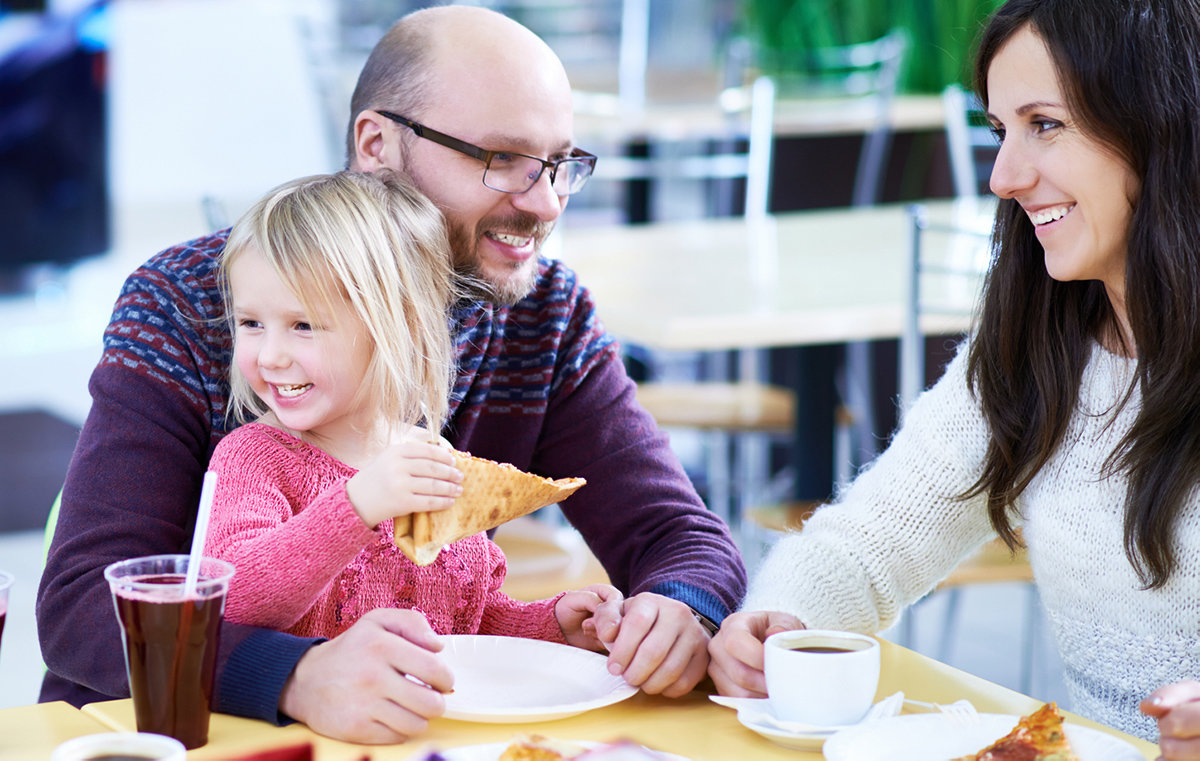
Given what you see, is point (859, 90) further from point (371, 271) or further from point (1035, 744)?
point (1035, 744)

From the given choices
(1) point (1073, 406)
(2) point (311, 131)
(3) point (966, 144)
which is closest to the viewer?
(1) point (1073, 406)

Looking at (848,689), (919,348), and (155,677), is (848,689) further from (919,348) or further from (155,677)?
(919,348)

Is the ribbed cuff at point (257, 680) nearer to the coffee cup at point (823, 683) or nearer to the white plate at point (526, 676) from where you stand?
the white plate at point (526, 676)

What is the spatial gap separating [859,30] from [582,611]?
15.1 feet

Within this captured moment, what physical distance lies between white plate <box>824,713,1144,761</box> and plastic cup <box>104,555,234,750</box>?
44 cm

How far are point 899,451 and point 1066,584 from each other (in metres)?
0.22

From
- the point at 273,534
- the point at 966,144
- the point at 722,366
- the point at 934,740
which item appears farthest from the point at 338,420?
the point at 722,366

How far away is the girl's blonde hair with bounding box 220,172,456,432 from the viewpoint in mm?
1226

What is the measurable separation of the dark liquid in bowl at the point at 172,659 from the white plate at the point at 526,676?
0.63ft

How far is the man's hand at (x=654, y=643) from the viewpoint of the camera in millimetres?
1161

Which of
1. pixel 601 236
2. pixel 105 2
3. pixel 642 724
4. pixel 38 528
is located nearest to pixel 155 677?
pixel 642 724

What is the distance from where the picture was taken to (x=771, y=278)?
2.93m

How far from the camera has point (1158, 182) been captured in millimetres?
→ 1292

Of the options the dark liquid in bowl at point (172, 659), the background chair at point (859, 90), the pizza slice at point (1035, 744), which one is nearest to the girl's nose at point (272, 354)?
the dark liquid in bowl at point (172, 659)
